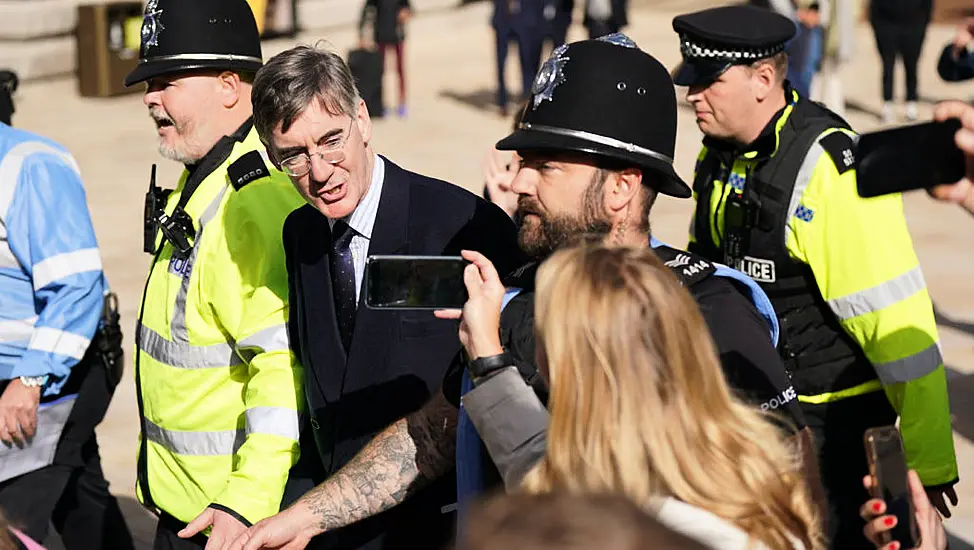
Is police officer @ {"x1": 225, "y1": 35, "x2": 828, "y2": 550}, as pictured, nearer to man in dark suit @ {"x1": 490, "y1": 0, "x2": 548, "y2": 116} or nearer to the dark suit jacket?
the dark suit jacket

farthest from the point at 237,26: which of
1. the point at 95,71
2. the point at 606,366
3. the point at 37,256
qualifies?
the point at 95,71

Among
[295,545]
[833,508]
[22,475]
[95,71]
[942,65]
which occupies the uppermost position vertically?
[942,65]

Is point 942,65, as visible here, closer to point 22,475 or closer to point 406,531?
point 406,531

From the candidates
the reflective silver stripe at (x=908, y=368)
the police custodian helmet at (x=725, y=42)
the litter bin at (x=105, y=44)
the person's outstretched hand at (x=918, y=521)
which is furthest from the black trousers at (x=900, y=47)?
the person's outstretched hand at (x=918, y=521)

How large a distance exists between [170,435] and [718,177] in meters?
1.82

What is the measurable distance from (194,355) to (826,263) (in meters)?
1.76

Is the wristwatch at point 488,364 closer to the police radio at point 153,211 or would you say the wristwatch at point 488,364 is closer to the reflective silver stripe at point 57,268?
the police radio at point 153,211

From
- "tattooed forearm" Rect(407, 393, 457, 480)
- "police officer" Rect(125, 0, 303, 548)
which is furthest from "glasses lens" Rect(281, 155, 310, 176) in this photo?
"tattooed forearm" Rect(407, 393, 457, 480)

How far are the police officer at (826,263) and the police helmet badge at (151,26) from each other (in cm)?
158

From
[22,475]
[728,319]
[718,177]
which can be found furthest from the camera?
[22,475]

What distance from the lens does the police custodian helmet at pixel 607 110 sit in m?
3.26

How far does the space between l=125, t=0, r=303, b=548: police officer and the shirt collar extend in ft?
0.98

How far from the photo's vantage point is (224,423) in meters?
4.10

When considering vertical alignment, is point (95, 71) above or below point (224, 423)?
below
